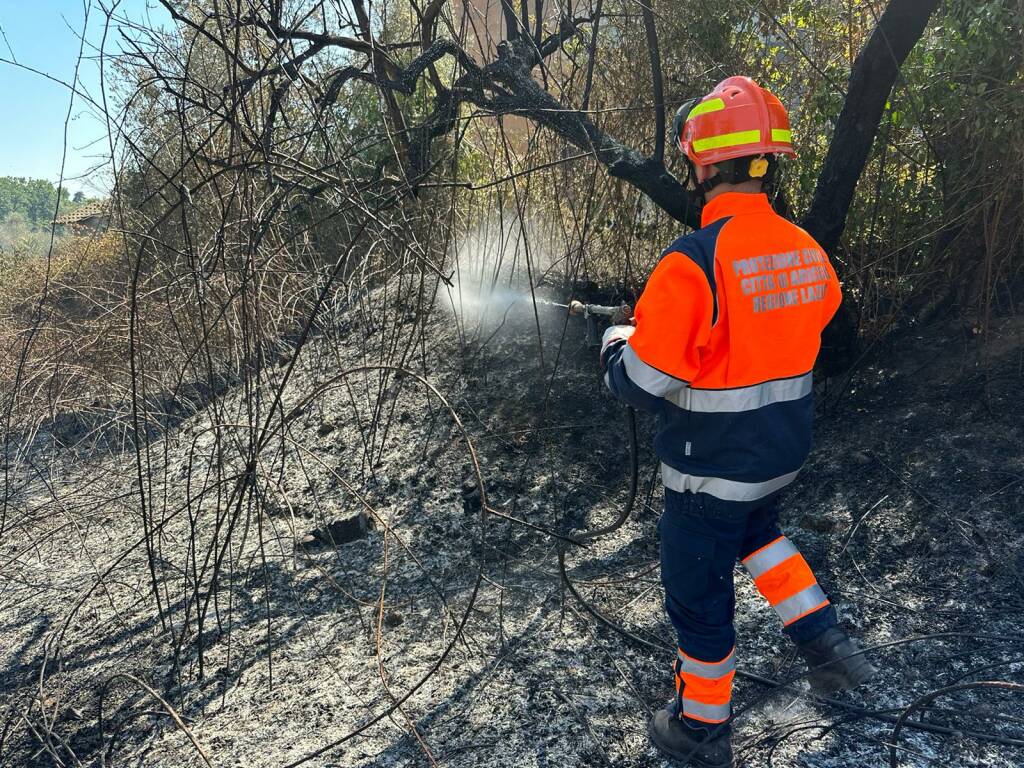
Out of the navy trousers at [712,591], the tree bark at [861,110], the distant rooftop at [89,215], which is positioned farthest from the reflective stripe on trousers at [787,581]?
the distant rooftop at [89,215]

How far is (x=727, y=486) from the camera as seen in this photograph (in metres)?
1.92

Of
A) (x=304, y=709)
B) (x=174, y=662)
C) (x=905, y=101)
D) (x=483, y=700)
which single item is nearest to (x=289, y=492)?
(x=174, y=662)

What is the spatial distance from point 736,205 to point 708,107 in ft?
0.92

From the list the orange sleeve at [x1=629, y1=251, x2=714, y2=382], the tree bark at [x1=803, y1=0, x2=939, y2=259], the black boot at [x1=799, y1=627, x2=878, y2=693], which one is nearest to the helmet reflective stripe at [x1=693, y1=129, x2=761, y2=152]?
the orange sleeve at [x1=629, y1=251, x2=714, y2=382]

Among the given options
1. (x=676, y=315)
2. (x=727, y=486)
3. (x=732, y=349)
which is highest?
(x=676, y=315)

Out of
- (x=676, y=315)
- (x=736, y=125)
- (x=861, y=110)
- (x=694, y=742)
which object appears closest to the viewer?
(x=676, y=315)

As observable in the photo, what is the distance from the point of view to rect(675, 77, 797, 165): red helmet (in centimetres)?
192

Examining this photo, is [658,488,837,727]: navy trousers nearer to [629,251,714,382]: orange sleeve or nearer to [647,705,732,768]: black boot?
[647,705,732,768]: black boot

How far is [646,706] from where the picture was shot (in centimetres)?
235

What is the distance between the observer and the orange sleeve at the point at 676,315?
1814 mm

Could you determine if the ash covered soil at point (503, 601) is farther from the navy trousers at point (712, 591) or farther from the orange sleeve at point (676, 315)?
the orange sleeve at point (676, 315)

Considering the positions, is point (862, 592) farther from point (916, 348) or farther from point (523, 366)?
point (523, 366)

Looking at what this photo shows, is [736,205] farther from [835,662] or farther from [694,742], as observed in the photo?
[694,742]

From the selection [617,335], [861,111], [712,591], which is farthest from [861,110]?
[712,591]
